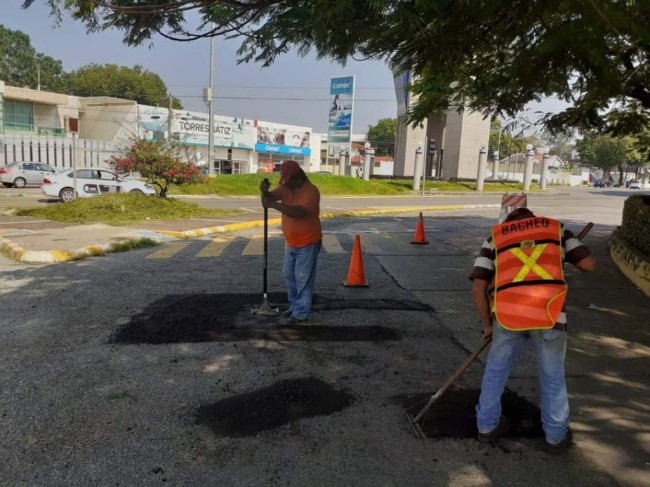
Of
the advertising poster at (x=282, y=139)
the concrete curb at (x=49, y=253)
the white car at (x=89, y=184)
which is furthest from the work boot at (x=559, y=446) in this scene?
the advertising poster at (x=282, y=139)

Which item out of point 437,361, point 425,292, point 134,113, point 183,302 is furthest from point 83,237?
point 134,113

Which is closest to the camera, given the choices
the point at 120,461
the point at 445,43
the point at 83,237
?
the point at 120,461

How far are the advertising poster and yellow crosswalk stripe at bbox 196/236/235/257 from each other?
4081cm

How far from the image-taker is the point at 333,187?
35125 mm

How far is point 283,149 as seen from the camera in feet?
181

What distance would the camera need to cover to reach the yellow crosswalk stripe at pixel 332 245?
1070 centimetres

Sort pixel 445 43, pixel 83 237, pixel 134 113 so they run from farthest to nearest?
pixel 134 113
pixel 83 237
pixel 445 43

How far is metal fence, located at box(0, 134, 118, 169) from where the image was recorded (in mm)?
32062

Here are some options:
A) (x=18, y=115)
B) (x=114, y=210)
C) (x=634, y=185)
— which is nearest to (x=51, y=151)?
(x=18, y=115)

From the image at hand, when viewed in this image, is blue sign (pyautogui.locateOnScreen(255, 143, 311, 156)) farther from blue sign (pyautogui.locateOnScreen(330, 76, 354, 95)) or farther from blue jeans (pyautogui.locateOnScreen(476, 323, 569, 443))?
blue jeans (pyautogui.locateOnScreen(476, 323, 569, 443))

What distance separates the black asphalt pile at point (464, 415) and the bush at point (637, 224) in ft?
18.8

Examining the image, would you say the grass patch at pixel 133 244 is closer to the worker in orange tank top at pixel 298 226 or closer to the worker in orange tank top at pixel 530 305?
the worker in orange tank top at pixel 298 226

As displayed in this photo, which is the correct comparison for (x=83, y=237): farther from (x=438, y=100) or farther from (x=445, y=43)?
(x=445, y=43)

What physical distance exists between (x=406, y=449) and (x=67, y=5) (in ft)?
13.3
